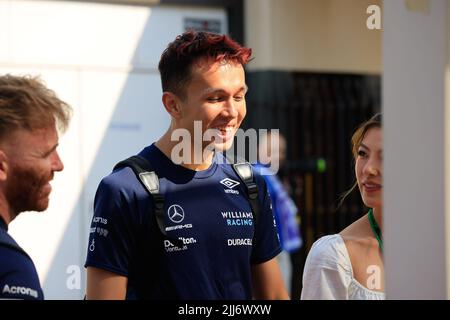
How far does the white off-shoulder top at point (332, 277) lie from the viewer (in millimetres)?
2938

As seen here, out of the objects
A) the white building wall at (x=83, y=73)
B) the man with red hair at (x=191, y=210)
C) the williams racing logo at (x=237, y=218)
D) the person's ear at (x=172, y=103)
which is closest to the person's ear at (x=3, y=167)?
the man with red hair at (x=191, y=210)

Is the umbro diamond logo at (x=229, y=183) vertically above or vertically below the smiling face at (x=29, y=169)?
below

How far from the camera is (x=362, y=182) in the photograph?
10.7ft

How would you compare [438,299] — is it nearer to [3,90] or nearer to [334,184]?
[3,90]

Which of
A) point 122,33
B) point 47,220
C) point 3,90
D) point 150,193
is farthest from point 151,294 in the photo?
point 122,33

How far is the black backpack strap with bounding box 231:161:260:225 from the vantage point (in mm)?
2945

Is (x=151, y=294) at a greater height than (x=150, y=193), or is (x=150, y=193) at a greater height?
(x=150, y=193)

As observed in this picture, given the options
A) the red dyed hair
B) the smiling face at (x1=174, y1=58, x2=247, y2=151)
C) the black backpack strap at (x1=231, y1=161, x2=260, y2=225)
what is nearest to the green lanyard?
the black backpack strap at (x1=231, y1=161, x2=260, y2=225)

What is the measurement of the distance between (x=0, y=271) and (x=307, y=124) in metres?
6.02

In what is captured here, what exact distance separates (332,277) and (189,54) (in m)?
0.89
